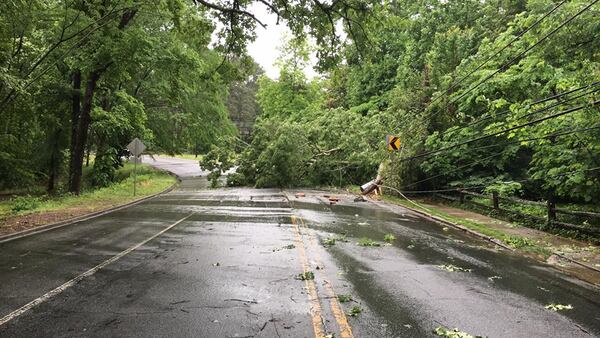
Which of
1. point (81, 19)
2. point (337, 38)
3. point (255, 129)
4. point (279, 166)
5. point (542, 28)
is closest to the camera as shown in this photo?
point (337, 38)

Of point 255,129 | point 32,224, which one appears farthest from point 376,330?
point 255,129

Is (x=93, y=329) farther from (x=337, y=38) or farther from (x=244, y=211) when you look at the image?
(x=244, y=211)

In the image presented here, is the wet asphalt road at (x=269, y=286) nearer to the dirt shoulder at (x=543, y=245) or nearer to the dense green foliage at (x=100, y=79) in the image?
the dirt shoulder at (x=543, y=245)

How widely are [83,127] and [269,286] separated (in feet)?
60.5

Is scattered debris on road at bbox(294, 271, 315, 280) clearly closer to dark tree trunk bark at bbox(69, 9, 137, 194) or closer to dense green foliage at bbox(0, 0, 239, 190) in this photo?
dense green foliage at bbox(0, 0, 239, 190)

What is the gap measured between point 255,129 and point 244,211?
15667mm

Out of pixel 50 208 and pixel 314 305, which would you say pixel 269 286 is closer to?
pixel 314 305

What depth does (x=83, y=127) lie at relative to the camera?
21.9 m

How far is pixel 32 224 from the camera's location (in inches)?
501

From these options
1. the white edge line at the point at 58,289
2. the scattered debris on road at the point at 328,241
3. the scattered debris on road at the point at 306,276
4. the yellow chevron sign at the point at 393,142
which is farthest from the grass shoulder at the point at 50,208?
the yellow chevron sign at the point at 393,142

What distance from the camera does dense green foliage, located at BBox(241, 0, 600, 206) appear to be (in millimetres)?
12492

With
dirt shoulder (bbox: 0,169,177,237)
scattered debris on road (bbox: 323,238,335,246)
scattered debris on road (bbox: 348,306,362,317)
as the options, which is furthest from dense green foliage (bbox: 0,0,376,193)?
scattered debris on road (bbox: 348,306,362,317)

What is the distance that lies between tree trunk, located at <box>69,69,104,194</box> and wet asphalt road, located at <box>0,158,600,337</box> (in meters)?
10.6

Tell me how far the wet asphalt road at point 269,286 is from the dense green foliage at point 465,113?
172 inches
